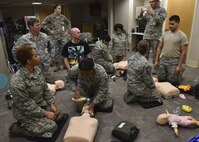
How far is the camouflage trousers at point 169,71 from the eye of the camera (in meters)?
3.11

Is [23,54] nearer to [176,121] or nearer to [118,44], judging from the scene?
[176,121]

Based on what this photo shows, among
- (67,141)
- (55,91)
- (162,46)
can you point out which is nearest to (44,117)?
(67,141)

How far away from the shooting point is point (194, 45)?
403 centimetres

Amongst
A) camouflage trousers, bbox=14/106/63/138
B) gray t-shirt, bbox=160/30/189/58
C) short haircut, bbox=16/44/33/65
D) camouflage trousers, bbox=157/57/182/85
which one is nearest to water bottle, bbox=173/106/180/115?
camouflage trousers, bbox=157/57/182/85

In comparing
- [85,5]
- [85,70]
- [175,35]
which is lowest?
[85,70]

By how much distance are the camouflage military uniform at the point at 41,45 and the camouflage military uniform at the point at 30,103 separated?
1206 millimetres

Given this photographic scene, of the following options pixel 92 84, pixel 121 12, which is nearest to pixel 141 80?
pixel 92 84

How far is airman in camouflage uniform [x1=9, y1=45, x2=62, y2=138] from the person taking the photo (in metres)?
1.69

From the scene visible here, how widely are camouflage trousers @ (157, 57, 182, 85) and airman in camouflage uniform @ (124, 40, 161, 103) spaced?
2.55 feet

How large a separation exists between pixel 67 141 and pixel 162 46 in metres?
2.44

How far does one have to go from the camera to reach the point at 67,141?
173 centimetres

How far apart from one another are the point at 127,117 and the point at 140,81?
56 cm

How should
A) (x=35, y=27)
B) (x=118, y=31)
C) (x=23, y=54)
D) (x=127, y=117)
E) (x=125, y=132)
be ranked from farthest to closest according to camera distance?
1. (x=118, y=31)
2. (x=35, y=27)
3. (x=127, y=117)
4. (x=125, y=132)
5. (x=23, y=54)

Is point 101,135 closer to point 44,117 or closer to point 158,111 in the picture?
point 44,117
